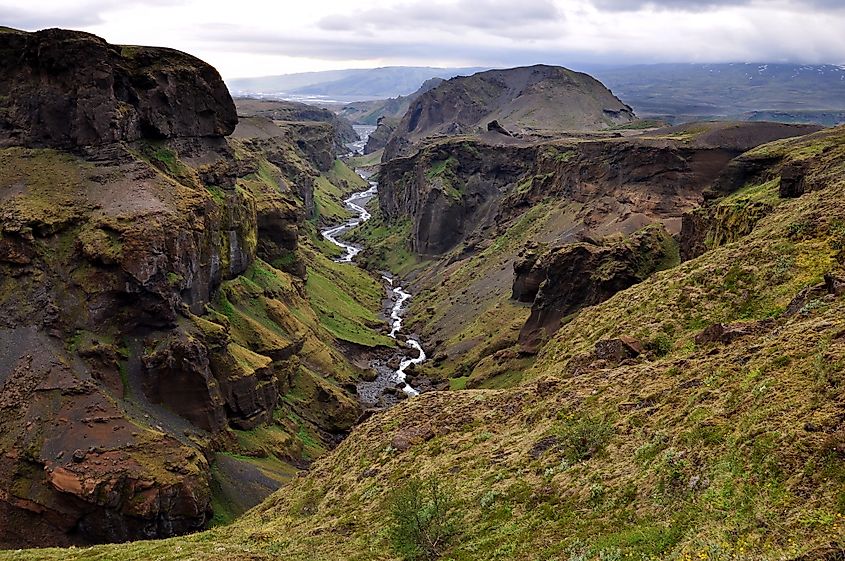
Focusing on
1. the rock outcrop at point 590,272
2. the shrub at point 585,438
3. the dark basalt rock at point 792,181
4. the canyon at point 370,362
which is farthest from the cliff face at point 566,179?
the shrub at point 585,438

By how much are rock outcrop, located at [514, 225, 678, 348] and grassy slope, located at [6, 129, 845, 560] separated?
1728 centimetres

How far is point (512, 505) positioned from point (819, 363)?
38.8ft

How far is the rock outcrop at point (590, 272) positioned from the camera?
213 ft

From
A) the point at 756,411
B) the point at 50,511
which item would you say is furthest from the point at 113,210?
the point at 756,411

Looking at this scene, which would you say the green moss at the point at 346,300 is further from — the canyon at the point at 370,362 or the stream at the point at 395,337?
the stream at the point at 395,337

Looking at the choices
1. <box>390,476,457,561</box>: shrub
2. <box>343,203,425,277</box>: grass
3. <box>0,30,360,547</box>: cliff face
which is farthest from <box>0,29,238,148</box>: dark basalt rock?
<box>343,203,425,277</box>: grass

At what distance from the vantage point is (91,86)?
58375mm

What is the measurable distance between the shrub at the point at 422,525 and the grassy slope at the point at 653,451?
785mm

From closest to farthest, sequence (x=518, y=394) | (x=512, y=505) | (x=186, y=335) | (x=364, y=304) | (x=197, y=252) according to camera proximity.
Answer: (x=512, y=505)
(x=518, y=394)
(x=186, y=335)
(x=197, y=252)
(x=364, y=304)

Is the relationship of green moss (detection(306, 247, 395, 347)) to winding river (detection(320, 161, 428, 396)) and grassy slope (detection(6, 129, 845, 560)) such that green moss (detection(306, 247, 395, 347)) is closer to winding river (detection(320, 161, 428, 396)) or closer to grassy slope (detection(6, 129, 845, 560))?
winding river (detection(320, 161, 428, 396))

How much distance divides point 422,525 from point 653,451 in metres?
9.15

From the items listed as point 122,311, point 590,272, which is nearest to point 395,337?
point 590,272

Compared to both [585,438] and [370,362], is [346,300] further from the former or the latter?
[585,438]

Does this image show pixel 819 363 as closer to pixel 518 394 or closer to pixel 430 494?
pixel 430 494
